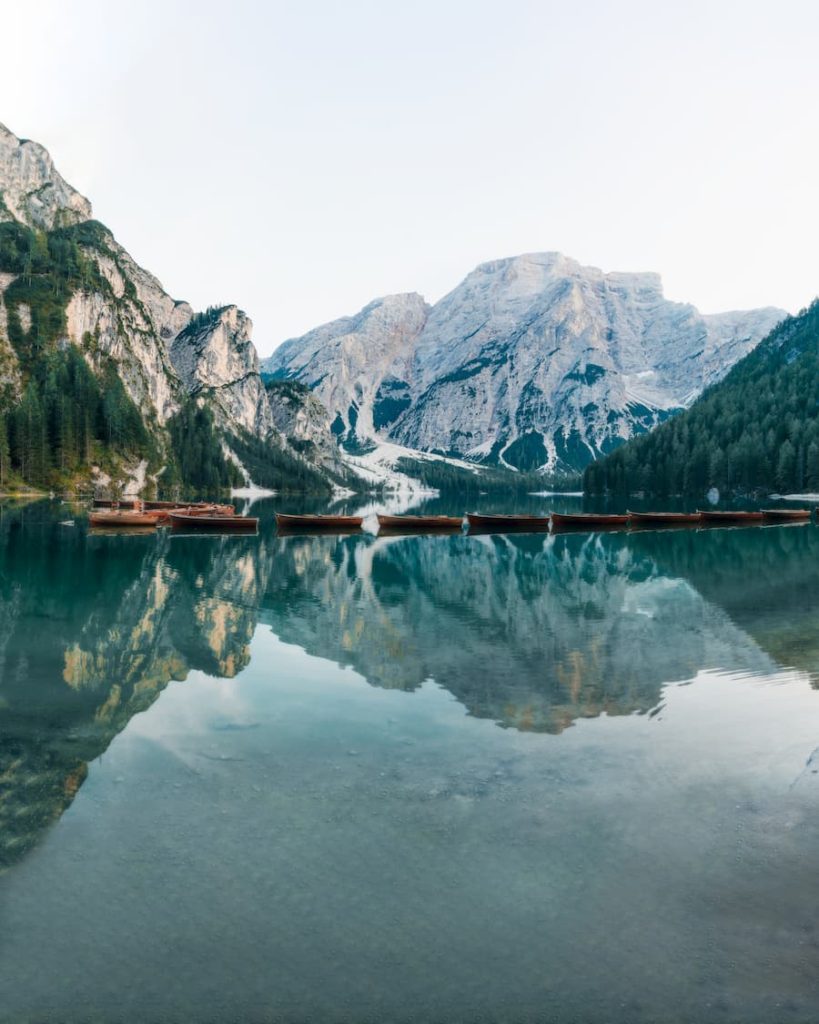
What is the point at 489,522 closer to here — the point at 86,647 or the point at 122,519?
the point at 122,519

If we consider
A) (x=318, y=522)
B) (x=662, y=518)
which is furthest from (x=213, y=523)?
(x=662, y=518)

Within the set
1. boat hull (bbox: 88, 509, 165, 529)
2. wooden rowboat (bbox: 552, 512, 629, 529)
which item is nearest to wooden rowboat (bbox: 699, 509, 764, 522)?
wooden rowboat (bbox: 552, 512, 629, 529)

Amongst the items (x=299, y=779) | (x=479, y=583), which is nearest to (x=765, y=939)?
(x=299, y=779)

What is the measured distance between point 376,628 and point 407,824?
1944cm

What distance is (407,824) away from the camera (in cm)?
1287

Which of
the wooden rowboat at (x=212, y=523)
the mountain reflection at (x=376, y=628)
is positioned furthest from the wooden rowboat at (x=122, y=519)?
the mountain reflection at (x=376, y=628)

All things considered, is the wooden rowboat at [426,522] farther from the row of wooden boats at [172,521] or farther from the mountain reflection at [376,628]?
the mountain reflection at [376,628]

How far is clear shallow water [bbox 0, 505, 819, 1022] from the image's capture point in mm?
8688

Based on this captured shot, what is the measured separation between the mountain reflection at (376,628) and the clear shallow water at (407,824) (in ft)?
0.62

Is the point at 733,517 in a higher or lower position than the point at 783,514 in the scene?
lower

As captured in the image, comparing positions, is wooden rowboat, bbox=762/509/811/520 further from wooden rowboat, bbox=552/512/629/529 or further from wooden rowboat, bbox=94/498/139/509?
wooden rowboat, bbox=94/498/139/509

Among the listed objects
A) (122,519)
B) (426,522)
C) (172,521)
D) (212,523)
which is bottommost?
(426,522)

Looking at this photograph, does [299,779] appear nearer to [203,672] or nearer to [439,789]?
[439,789]

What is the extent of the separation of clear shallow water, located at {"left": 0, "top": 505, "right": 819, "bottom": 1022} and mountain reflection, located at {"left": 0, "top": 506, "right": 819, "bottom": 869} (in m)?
0.19
